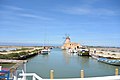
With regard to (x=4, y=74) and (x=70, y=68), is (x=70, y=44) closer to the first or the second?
(x=70, y=68)

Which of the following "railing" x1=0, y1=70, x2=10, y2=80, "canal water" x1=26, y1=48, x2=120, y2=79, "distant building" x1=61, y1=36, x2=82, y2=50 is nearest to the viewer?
"railing" x1=0, y1=70, x2=10, y2=80

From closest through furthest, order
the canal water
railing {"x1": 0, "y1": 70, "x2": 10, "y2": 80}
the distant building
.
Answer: railing {"x1": 0, "y1": 70, "x2": 10, "y2": 80}
the canal water
the distant building

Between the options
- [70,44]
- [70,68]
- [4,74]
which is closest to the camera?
[4,74]

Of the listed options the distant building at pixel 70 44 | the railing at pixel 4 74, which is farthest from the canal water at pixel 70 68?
the distant building at pixel 70 44

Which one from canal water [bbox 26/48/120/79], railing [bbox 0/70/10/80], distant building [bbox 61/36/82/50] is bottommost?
canal water [bbox 26/48/120/79]

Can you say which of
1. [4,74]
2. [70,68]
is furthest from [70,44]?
[4,74]

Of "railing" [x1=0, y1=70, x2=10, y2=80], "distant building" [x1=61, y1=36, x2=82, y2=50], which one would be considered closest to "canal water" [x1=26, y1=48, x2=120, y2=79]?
"railing" [x1=0, y1=70, x2=10, y2=80]

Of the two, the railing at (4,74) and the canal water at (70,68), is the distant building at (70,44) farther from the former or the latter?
the railing at (4,74)

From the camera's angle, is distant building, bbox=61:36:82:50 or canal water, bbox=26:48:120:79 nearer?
canal water, bbox=26:48:120:79

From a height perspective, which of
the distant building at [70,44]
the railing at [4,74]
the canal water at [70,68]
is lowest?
the canal water at [70,68]

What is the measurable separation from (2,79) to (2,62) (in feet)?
68.9

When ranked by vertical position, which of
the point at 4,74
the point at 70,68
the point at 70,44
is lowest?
the point at 70,68

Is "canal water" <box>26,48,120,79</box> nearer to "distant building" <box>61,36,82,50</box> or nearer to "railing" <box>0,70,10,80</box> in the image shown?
"railing" <box>0,70,10,80</box>

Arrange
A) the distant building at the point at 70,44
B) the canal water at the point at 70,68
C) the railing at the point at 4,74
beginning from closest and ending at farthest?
the railing at the point at 4,74 → the canal water at the point at 70,68 → the distant building at the point at 70,44
